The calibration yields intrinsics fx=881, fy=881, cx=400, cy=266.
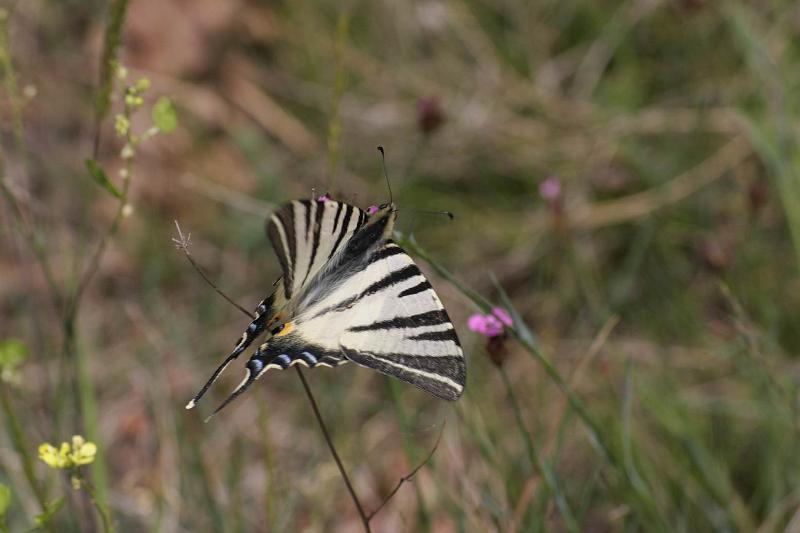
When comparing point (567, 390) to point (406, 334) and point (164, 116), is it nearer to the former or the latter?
point (406, 334)

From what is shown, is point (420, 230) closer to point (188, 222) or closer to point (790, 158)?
point (188, 222)

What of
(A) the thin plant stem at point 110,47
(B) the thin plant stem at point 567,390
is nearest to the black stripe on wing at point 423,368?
(B) the thin plant stem at point 567,390

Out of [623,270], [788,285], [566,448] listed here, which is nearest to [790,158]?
[788,285]

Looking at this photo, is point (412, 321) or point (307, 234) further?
point (307, 234)

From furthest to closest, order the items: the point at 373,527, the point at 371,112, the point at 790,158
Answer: the point at 371,112 < the point at 373,527 < the point at 790,158

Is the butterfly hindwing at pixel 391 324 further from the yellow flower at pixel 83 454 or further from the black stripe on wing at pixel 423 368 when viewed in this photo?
the yellow flower at pixel 83 454

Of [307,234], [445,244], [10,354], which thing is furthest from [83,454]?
[445,244]
